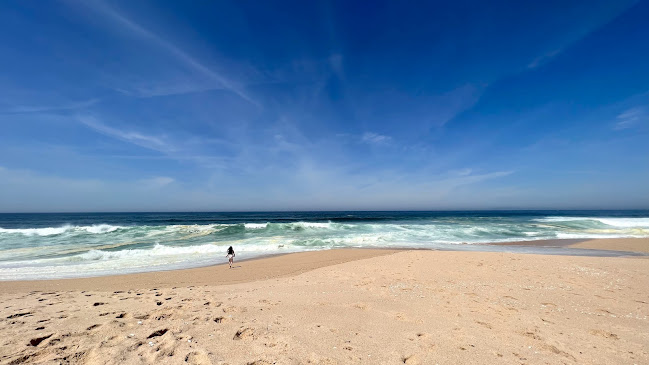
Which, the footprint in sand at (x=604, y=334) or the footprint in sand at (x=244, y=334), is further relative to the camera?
the footprint in sand at (x=604, y=334)

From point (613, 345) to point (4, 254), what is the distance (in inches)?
955

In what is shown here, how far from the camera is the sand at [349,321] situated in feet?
11.1

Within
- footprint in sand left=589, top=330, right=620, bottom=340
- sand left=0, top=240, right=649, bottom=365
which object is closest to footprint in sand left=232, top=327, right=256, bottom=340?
sand left=0, top=240, right=649, bottom=365

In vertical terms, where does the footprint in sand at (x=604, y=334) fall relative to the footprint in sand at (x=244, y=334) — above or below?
below

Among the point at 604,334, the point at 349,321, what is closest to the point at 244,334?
the point at 349,321

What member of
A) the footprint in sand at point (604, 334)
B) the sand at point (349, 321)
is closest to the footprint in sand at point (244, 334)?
the sand at point (349, 321)

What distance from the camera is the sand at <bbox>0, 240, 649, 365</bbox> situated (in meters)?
3.38

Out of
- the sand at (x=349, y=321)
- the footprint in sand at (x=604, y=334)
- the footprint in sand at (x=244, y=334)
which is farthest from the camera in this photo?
the footprint in sand at (x=604, y=334)

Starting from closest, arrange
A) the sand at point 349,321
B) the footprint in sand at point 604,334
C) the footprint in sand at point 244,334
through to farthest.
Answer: the sand at point 349,321
the footprint in sand at point 244,334
the footprint in sand at point 604,334

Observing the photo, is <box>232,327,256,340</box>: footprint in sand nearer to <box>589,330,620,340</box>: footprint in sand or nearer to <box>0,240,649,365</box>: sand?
<box>0,240,649,365</box>: sand

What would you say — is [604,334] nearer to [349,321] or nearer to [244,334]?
[349,321]

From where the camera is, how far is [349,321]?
4.53 metres

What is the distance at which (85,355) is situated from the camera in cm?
326

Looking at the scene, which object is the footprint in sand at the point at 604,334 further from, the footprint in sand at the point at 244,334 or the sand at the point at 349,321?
the footprint in sand at the point at 244,334
